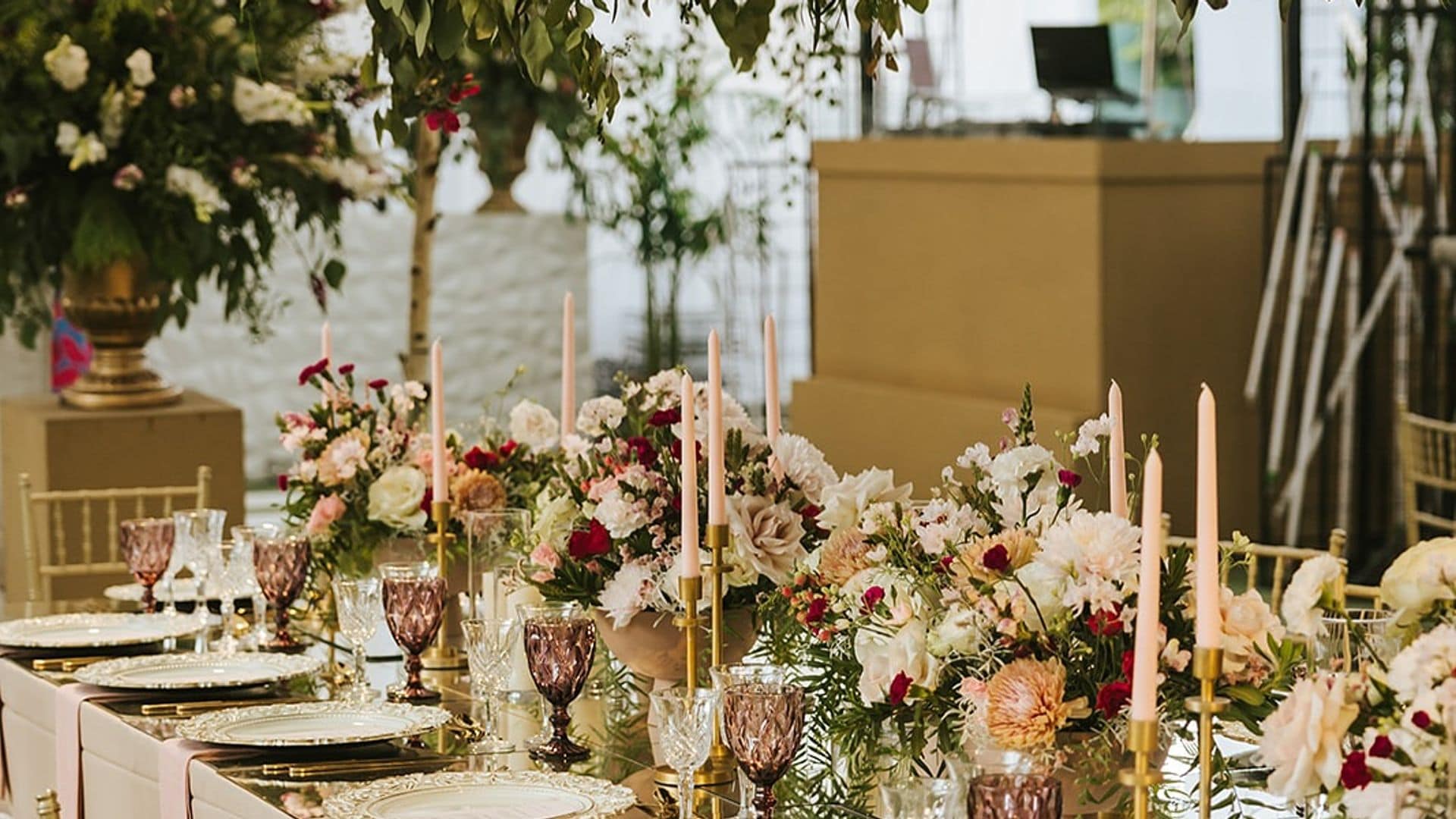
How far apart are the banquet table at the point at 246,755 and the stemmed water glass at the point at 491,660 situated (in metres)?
0.03

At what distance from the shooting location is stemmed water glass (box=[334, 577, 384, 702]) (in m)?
2.57

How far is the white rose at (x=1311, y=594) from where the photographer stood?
1.85 m

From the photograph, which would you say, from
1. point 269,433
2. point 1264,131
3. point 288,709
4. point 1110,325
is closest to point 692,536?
point 288,709

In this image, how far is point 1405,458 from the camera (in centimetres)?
482

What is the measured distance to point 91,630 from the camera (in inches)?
120

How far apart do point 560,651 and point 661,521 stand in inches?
7.8

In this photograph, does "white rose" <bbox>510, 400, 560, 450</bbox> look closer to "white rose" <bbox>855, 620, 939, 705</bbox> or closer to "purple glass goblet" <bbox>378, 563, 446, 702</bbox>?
"purple glass goblet" <bbox>378, 563, 446, 702</bbox>

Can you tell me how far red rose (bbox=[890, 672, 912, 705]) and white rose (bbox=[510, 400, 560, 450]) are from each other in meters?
1.18

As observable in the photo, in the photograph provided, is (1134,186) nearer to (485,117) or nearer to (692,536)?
(485,117)

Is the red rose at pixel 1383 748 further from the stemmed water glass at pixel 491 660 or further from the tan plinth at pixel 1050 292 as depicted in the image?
the tan plinth at pixel 1050 292

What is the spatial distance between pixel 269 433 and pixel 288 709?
6.49 meters

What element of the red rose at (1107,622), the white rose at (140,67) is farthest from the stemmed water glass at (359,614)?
the white rose at (140,67)

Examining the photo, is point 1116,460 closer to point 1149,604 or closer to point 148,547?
point 1149,604

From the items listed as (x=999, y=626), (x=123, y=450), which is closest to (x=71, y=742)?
(x=999, y=626)
